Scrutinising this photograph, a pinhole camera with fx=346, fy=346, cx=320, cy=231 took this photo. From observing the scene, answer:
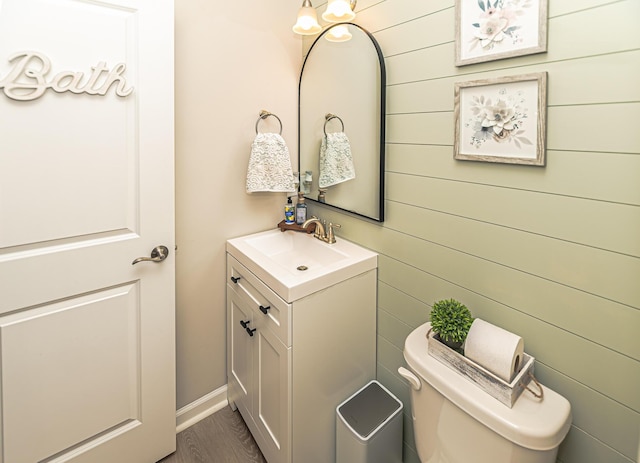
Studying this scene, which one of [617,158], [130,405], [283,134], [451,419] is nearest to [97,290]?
[130,405]

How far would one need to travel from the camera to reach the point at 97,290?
4.37 ft

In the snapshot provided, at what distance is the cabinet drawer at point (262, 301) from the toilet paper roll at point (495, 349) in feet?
2.06

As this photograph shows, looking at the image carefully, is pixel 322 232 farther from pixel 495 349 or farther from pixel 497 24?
pixel 497 24

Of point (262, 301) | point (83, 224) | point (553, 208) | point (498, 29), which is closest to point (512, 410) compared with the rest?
point (553, 208)

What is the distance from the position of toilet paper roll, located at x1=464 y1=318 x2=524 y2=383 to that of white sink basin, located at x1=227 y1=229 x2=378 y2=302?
1.82 ft

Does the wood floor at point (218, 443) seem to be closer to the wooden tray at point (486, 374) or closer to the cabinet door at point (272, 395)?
the cabinet door at point (272, 395)

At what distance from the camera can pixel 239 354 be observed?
176cm


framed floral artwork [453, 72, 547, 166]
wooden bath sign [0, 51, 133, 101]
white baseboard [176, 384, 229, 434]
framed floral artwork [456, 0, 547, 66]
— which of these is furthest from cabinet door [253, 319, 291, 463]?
framed floral artwork [456, 0, 547, 66]

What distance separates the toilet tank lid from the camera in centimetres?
87

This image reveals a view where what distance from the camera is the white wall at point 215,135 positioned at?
159 centimetres

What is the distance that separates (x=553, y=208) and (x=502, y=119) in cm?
31

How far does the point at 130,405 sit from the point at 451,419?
1294mm

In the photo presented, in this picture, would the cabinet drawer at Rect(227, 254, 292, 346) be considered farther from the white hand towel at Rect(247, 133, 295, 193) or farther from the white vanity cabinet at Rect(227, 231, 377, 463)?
the white hand towel at Rect(247, 133, 295, 193)

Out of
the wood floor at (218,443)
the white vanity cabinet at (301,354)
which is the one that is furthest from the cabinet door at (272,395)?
the wood floor at (218,443)
